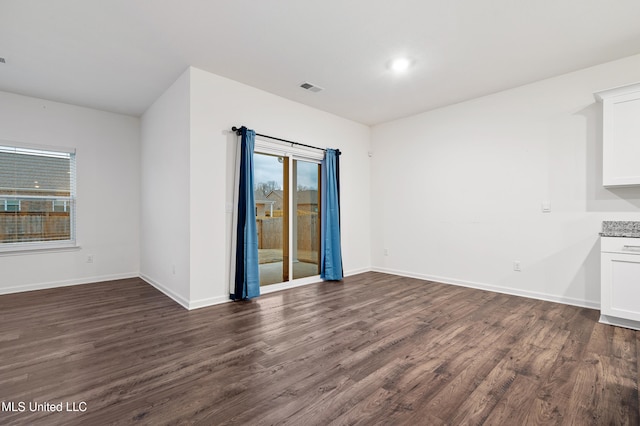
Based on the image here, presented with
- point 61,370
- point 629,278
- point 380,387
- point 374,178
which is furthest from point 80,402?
point 374,178

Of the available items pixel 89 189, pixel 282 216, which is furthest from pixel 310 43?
pixel 89 189

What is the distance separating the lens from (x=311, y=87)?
421 cm

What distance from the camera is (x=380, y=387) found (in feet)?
6.47

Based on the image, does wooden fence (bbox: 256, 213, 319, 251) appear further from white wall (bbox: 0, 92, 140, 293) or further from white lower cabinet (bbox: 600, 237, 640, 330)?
white lower cabinet (bbox: 600, 237, 640, 330)

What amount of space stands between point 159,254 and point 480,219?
16.2ft

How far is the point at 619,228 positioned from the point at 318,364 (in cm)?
373

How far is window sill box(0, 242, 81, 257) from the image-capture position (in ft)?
14.3

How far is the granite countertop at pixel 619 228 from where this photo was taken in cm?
322

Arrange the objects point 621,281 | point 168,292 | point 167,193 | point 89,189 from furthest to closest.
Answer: point 89,189 < point 167,193 < point 168,292 < point 621,281

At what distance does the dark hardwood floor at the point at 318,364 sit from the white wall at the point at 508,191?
0.75 metres

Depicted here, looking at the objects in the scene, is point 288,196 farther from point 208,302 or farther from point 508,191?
point 508,191

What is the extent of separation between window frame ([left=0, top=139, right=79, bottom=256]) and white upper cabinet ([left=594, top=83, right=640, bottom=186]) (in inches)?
290

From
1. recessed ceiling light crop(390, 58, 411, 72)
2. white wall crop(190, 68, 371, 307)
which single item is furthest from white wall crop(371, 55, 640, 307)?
white wall crop(190, 68, 371, 307)

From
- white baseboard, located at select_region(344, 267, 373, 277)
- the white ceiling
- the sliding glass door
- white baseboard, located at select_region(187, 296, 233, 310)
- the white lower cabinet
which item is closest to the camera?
the white ceiling
